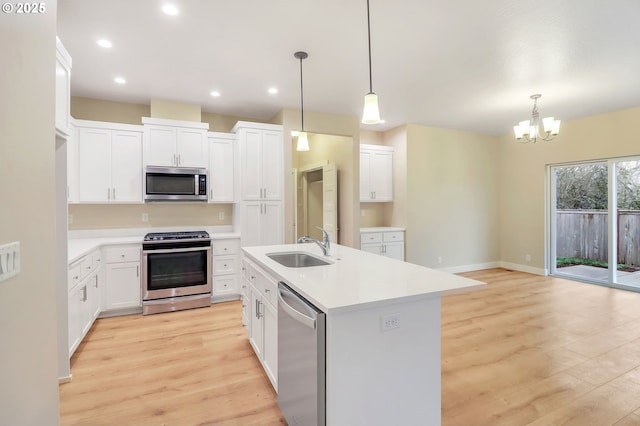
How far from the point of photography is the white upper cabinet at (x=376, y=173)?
5617 mm

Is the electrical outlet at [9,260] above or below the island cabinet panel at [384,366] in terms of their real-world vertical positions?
above

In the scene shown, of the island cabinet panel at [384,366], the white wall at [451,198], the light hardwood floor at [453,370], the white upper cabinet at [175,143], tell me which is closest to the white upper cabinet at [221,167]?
the white upper cabinet at [175,143]

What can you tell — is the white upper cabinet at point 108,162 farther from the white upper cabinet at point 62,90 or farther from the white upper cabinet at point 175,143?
the white upper cabinet at point 62,90

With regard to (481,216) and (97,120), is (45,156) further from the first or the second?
(481,216)

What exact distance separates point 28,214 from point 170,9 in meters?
1.92

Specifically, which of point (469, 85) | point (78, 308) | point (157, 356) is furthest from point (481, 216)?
point (78, 308)

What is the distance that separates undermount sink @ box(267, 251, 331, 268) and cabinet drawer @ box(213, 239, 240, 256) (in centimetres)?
175

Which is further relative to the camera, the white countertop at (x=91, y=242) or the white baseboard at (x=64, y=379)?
the white countertop at (x=91, y=242)

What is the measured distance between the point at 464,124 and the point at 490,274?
2.91 meters

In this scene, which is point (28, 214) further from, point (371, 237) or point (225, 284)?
point (371, 237)

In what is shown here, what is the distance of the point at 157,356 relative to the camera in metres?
2.78

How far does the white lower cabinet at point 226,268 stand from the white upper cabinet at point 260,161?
688 millimetres

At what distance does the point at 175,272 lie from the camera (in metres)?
3.93

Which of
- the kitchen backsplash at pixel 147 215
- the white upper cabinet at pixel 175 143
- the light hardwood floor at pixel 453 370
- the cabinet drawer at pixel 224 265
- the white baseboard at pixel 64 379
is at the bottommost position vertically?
the light hardwood floor at pixel 453 370
